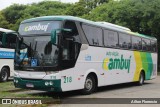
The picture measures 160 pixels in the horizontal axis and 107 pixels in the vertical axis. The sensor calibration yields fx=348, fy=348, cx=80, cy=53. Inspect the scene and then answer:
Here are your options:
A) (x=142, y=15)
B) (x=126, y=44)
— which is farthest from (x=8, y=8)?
(x=126, y=44)

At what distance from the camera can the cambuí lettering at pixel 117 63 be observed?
667 inches

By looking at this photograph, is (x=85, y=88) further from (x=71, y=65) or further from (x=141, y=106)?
(x=141, y=106)

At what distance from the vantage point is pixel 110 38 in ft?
56.7

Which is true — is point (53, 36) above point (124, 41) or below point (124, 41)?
above

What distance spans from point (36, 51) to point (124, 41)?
22.4 feet

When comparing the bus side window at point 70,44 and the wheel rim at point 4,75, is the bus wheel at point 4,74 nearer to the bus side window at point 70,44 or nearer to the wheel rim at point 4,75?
the wheel rim at point 4,75

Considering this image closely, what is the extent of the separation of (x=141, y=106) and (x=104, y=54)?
16.8 ft

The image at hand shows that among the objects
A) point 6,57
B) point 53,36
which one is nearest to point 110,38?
point 53,36

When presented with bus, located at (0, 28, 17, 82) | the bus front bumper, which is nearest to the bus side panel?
bus, located at (0, 28, 17, 82)

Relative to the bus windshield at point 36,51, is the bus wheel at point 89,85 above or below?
below

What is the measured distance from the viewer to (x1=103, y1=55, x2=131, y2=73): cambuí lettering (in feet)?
55.6

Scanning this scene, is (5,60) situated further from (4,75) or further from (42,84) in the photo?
(42,84)

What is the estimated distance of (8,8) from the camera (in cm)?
6456

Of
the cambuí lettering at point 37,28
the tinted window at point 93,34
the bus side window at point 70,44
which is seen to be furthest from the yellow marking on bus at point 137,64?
the cambuí lettering at point 37,28
